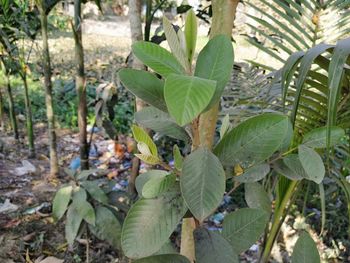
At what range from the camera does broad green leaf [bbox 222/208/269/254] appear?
0.62 m

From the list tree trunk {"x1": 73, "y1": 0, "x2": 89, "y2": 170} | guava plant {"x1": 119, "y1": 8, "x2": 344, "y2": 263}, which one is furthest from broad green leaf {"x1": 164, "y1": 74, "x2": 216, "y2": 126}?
tree trunk {"x1": 73, "y1": 0, "x2": 89, "y2": 170}

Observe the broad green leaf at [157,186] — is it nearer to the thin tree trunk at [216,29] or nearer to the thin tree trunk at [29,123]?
the thin tree trunk at [216,29]

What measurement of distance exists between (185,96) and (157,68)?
0.11 m

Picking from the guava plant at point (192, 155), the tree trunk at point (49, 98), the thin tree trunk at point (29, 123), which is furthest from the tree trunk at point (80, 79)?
the guava plant at point (192, 155)

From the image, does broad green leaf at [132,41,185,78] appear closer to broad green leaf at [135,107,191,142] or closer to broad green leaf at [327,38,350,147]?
broad green leaf at [135,107,191,142]

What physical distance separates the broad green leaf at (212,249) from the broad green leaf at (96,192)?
670 millimetres

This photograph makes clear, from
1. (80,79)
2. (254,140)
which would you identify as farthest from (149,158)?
(80,79)

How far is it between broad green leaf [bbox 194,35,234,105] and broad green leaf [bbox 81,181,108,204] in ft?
2.60

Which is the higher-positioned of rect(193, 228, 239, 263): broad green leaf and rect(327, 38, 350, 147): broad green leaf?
rect(327, 38, 350, 147): broad green leaf

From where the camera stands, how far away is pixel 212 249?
0.55 m

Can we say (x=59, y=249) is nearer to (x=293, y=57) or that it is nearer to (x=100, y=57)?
(x=293, y=57)

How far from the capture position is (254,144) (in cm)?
53

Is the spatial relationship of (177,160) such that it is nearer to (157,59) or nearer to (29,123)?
(157,59)

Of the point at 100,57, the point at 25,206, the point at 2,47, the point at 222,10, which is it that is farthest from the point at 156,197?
the point at 100,57
